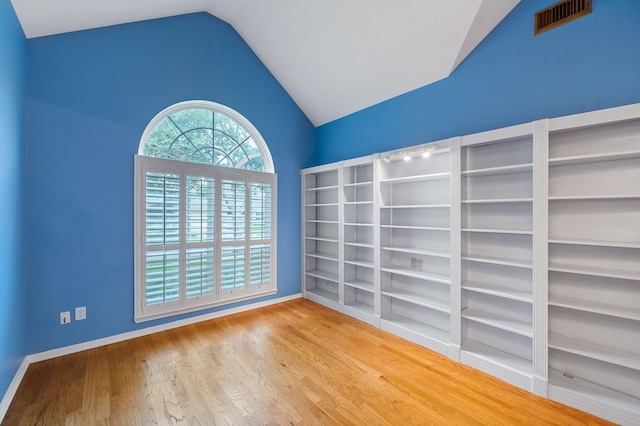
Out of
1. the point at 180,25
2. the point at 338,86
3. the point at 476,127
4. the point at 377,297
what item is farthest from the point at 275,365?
the point at 180,25

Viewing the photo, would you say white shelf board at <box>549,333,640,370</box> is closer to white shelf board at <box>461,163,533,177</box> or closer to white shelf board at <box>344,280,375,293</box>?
white shelf board at <box>461,163,533,177</box>

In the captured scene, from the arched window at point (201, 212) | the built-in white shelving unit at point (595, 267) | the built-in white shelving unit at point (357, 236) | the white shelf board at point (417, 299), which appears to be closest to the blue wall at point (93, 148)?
the arched window at point (201, 212)

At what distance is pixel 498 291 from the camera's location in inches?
95.8

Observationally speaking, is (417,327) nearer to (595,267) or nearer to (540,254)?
(540,254)

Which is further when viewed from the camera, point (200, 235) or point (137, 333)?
point (200, 235)

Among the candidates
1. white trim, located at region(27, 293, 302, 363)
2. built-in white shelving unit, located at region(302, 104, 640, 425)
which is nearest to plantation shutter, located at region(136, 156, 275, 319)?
white trim, located at region(27, 293, 302, 363)

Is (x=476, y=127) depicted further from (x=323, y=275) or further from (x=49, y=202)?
(x=49, y=202)

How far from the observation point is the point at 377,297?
339cm

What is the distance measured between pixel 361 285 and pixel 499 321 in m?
1.61

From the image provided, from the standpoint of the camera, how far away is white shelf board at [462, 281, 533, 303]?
228 cm

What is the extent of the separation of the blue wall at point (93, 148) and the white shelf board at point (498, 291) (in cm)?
348

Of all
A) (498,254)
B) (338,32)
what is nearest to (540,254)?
(498,254)

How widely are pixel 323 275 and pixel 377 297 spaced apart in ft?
3.69

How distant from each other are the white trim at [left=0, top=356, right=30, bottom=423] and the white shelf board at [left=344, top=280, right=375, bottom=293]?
3.22 m
